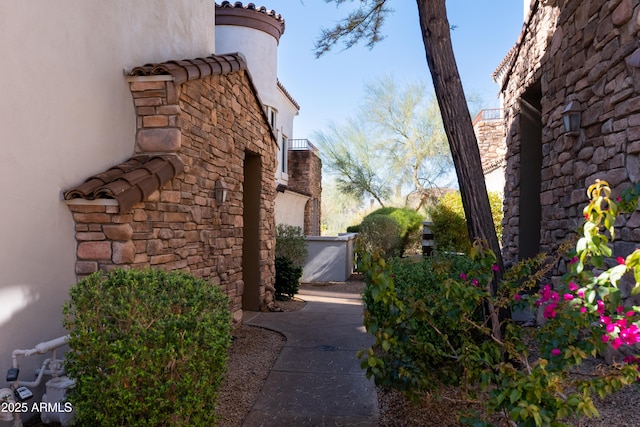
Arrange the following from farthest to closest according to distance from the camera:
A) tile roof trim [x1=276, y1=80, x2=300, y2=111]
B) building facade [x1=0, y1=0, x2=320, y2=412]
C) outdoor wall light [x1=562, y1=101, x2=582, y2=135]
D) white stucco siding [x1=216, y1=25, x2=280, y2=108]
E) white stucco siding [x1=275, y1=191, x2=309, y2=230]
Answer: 1. tile roof trim [x1=276, y1=80, x2=300, y2=111]
2. white stucco siding [x1=275, y1=191, x2=309, y2=230]
3. white stucco siding [x1=216, y1=25, x2=280, y2=108]
4. outdoor wall light [x1=562, y1=101, x2=582, y2=135]
5. building facade [x1=0, y1=0, x2=320, y2=412]

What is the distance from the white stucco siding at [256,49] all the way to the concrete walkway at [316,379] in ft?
26.9

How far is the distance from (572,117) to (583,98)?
0.71 feet

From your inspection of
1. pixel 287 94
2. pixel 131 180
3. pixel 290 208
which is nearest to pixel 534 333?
pixel 131 180

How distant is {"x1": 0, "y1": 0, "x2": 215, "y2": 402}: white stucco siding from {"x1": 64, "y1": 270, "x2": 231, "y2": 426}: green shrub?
2.19 ft

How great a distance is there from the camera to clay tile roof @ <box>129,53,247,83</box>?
4422 millimetres

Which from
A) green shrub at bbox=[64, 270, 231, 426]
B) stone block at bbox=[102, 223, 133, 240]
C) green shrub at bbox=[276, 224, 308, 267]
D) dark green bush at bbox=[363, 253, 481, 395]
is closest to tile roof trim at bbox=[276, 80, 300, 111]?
green shrub at bbox=[276, 224, 308, 267]

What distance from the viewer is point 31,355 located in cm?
317

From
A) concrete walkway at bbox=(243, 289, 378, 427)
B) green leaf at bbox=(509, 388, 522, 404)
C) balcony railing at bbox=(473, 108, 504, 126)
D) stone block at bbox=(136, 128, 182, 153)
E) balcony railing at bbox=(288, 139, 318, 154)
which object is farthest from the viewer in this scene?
balcony railing at bbox=(473, 108, 504, 126)

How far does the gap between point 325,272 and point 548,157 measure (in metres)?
8.28

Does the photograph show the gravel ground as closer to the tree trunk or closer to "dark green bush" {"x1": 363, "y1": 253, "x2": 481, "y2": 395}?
"dark green bush" {"x1": 363, "y1": 253, "x2": 481, "y2": 395}

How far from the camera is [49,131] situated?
347 centimetres

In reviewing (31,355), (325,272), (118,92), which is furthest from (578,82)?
(325,272)

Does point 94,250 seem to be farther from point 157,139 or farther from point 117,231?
point 157,139

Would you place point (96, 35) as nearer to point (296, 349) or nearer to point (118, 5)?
point (118, 5)
